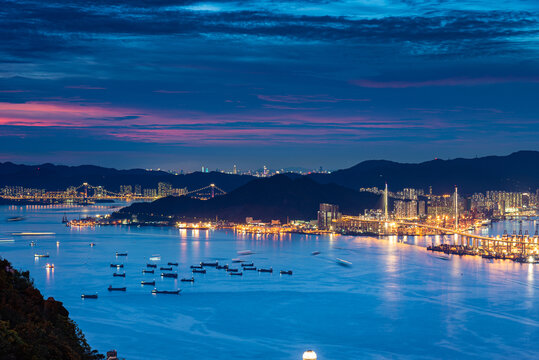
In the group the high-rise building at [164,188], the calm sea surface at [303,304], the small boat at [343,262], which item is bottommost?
the calm sea surface at [303,304]

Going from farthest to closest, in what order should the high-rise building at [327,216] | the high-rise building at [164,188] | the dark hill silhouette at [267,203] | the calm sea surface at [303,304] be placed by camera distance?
the high-rise building at [164,188] < the dark hill silhouette at [267,203] < the high-rise building at [327,216] < the calm sea surface at [303,304]

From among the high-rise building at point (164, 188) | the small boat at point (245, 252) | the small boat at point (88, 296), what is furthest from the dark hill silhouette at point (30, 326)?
the high-rise building at point (164, 188)

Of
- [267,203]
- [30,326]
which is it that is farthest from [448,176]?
[30,326]

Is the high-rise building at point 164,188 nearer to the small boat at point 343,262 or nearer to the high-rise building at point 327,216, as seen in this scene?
the high-rise building at point 327,216

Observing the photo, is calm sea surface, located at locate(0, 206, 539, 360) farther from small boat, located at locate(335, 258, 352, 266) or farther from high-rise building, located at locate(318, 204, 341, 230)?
high-rise building, located at locate(318, 204, 341, 230)

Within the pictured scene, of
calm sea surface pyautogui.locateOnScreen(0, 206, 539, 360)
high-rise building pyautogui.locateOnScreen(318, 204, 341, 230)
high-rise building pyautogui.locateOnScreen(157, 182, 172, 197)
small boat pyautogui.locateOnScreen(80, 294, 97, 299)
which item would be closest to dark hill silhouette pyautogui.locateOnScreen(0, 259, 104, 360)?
calm sea surface pyautogui.locateOnScreen(0, 206, 539, 360)
